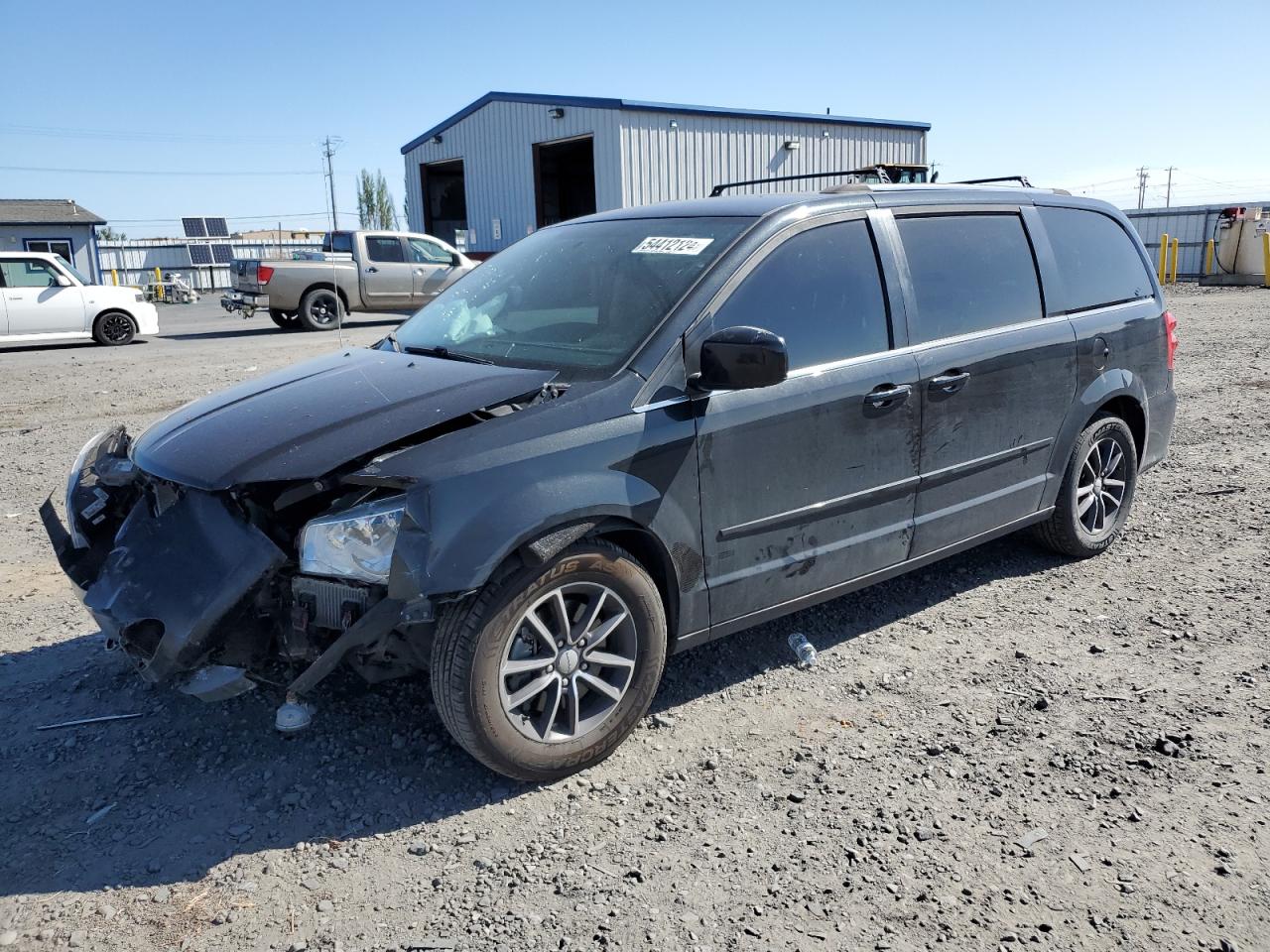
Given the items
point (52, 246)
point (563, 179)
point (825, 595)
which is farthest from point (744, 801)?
point (52, 246)

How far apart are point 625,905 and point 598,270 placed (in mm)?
2354

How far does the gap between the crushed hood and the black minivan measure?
0.01m

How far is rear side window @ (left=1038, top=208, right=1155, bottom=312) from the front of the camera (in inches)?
187

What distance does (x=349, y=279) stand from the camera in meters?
18.6

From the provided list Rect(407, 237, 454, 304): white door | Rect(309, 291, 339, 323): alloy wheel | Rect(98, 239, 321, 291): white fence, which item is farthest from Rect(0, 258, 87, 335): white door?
Rect(98, 239, 321, 291): white fence

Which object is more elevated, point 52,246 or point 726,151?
point 726,151

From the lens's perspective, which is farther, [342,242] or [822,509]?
[342,242]

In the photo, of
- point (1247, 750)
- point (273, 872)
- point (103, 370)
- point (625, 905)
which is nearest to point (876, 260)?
point (1247, 750)

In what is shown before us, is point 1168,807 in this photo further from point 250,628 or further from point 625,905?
point 250,628

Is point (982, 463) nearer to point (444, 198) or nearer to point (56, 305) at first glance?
point (56, 305)

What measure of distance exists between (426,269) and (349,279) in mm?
1552

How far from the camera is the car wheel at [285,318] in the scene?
61.8ft

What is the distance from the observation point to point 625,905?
8.41ft

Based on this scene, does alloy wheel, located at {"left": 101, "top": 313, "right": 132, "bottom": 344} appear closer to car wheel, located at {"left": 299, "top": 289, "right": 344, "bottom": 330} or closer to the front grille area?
car wheel, located at {"left": 299, "top": 289, "right": 344, "bottom": 330}
